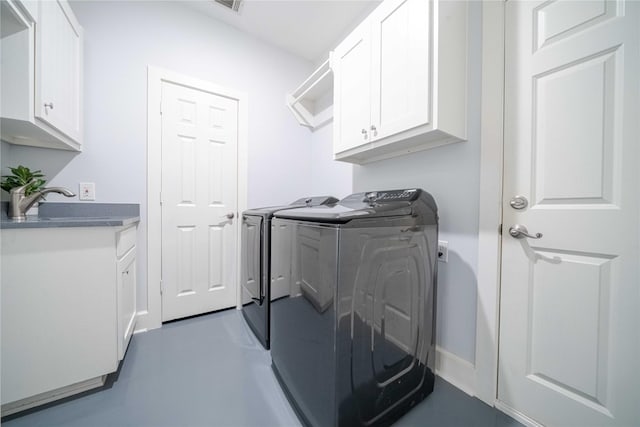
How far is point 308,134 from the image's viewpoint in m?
2.65

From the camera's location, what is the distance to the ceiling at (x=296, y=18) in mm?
1894

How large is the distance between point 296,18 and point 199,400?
2888 mm

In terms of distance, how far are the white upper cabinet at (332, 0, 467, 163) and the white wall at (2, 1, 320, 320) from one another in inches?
48.2

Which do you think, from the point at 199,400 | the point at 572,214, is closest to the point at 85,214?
the point at 199,400

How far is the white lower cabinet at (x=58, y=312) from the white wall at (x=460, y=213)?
1.81 metres

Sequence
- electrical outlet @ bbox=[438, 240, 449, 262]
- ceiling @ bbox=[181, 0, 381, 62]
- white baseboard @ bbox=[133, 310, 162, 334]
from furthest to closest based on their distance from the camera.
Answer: ceiling @ bbox=[181, 0, 381, 62] → white baseboard @ bbox=[133, 310, 162, 334] → electrical outlet @ bbox=[438, 240, 449, 262]

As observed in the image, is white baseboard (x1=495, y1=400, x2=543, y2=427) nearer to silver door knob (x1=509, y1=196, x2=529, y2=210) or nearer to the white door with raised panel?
the white door with raised panel

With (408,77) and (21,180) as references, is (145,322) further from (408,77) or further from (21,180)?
(408,77)

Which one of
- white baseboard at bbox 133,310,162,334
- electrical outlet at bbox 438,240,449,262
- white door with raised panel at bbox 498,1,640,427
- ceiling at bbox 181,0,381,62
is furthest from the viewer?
ceiling at bbox 181,0,381,62

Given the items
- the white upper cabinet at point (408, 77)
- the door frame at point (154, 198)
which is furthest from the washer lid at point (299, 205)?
the door frame at point (154, 198)

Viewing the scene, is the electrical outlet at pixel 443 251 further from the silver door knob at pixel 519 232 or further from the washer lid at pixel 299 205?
the washer lid at pixel 299 205

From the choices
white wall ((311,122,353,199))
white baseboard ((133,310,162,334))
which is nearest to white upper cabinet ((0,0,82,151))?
white baseboard ((133,310,162,334))

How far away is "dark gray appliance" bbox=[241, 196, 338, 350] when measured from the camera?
1525 mm

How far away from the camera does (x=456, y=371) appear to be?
1256 millimetres
